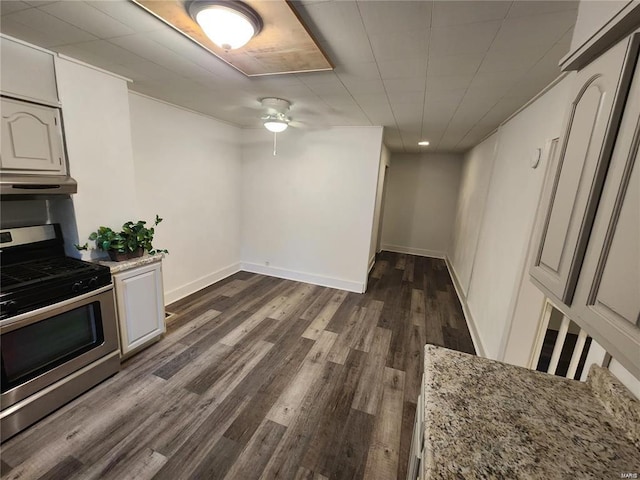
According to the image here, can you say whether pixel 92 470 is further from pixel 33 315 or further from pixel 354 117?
pixel 354 117

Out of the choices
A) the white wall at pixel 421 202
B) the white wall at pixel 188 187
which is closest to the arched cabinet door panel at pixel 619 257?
the white wall at pixel 188 187

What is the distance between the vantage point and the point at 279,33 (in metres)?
1.46

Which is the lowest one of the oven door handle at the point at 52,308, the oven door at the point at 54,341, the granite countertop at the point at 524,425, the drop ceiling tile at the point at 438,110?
the oven door at the point at 54,341

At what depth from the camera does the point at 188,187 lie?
Result: 3.55 m

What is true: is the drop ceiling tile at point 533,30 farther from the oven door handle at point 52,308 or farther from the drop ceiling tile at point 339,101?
the oven door handle at point 52,308

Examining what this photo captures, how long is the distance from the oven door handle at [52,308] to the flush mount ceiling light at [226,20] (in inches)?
75.4

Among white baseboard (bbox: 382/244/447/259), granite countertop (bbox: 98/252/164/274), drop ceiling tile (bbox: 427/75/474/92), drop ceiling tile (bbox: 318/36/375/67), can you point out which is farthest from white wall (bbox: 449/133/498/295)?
A: granite countertop (bbox: 98/252/164/274)

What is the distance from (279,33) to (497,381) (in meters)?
2.04

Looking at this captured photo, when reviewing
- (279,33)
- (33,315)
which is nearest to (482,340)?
(279,33)

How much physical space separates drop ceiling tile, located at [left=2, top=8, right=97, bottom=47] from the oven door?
1.71m

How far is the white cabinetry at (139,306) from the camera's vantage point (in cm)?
226

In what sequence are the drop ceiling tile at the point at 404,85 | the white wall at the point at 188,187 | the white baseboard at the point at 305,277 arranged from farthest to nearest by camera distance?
the white baseboard at the point at 305,277, the white wall at the point at 188,187, the drop ceiling tile at the point at 404,85

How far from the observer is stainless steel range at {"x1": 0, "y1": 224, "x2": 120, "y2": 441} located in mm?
1606

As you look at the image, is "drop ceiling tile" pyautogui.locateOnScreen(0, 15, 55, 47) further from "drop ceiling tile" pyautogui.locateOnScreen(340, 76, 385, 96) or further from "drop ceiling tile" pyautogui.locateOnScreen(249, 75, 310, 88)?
"drop ceiling tile" pyautogui.locateOnScreen(340, 76, 385, 96)
